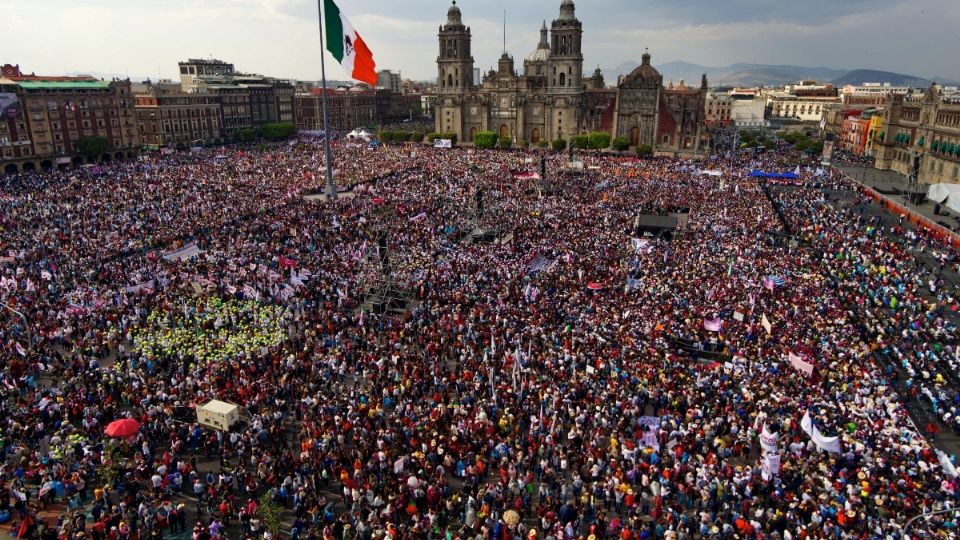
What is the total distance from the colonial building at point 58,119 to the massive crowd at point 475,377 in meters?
42.5

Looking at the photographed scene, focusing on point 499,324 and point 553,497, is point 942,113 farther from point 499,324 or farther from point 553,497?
point 553,497

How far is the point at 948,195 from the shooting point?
160 ft

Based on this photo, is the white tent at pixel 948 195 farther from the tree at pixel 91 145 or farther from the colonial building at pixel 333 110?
the colonial building at pixel 333 110

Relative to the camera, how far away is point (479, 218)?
134 feet

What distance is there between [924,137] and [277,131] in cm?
9487

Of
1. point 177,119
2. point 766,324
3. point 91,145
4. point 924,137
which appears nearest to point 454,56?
point 177,119

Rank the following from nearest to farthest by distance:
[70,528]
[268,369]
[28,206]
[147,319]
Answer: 1. [70,528]
2. [268,369]
3. [147,319]
4. [28,206]

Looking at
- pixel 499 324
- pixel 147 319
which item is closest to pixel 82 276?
pixel 147 319

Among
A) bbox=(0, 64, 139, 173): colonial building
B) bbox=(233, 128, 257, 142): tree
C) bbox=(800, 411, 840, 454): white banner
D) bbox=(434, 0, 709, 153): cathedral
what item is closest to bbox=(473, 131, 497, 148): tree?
bbox=(434, 0, 709, 153): cathedral

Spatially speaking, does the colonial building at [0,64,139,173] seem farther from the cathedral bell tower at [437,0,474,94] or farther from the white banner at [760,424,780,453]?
the white banner at [760,424,780,453]

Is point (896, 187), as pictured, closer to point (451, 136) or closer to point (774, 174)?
point (774, 174)

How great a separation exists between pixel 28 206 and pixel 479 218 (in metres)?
33.2

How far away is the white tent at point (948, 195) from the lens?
47.3m

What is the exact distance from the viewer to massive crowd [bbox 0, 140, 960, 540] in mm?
14828
